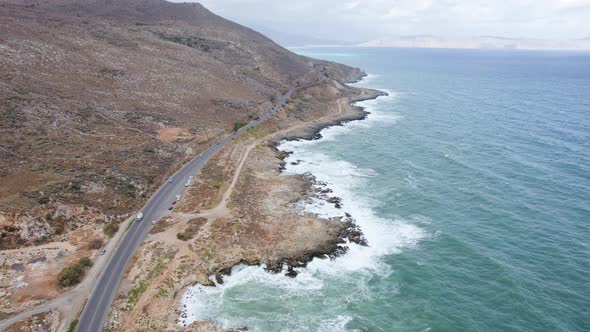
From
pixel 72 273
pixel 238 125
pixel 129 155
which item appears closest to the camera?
pixel 72 273

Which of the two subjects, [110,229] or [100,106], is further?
[100,106]

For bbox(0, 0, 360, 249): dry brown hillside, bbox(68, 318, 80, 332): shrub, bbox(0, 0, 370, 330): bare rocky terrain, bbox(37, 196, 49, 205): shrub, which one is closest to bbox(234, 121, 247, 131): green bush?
bbox(0, 0, 370, 330): bare rocky terrain

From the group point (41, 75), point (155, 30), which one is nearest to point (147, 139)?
point (41, 75)

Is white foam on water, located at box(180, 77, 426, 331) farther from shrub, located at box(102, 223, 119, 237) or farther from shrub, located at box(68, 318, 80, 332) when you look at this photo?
shrub, located at box(102, 223, 119, 237)

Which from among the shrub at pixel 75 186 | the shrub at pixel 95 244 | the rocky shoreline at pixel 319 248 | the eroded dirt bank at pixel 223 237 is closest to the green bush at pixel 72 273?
the shrub at pixel 95 244

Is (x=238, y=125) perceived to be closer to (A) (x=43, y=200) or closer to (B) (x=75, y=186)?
(B) (x=75, y=186)

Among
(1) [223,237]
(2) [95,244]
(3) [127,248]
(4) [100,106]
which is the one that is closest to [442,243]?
Result: (1) [223,237]

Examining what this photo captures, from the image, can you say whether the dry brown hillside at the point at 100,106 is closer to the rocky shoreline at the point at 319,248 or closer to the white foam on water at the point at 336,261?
the rocky shoreline at the point at 319,248
